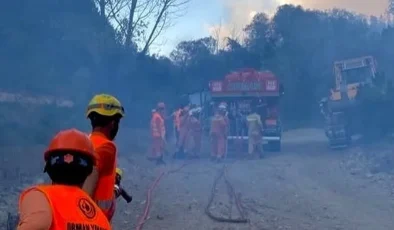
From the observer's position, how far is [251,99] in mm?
25047

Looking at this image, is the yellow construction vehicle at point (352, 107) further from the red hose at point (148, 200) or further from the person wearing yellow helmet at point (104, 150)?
the person wearing yellow helmet at point (104, 150)

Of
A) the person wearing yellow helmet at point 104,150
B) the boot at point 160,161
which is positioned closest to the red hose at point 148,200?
the boot at point 160,161

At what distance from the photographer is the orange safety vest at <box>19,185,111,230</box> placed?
2.54 meters

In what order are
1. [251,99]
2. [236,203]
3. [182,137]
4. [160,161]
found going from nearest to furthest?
[236,203] → [160,161] → [182,137] → [251,99]

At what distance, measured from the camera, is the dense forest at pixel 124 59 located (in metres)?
25.3

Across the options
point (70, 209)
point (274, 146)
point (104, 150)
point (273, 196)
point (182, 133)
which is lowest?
point (273, 196)

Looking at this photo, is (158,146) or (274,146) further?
(274,146)

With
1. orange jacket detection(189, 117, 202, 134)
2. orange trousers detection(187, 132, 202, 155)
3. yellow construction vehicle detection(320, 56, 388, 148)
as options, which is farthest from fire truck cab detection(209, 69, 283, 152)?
yellow construction vehicle detection(320, 56, 388, 148)

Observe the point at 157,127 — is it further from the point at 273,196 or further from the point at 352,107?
the point at 352,107

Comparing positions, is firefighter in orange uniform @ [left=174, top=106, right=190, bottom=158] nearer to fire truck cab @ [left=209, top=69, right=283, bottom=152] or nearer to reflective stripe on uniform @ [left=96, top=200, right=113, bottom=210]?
fire truck cab @ [left=209, top=69, right=283, bottom=152]

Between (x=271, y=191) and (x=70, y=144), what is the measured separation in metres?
12.0

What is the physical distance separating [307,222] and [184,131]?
1195cm

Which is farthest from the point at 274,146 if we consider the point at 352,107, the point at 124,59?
the point at 124,59

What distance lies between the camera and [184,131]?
890 inches
